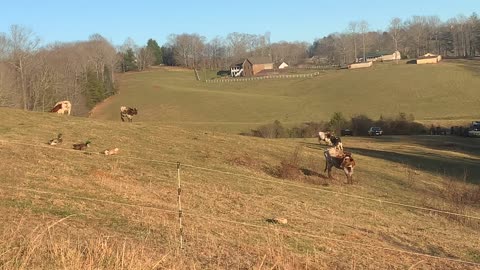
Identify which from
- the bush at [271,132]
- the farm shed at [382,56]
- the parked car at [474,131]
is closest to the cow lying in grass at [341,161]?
the bush at [271,132]

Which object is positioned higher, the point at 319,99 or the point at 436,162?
the point at 319,99

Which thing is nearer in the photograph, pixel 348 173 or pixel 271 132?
pixel 348 173

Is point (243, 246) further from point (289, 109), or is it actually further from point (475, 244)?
point (289, 109)

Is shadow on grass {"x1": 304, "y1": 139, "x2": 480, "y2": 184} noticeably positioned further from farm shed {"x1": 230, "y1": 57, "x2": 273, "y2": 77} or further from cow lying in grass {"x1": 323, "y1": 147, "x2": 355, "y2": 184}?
farm shed {"x1": 230, "y1": 57, "x2": 273, "y2": 77}

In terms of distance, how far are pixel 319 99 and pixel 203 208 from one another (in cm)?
9501

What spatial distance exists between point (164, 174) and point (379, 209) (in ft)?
21.1

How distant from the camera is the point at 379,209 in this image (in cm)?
1591

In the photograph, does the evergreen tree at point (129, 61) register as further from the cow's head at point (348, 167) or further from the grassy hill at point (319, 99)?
the cow's head at point (348, 167)

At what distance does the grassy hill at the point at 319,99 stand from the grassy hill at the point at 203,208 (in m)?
42.4

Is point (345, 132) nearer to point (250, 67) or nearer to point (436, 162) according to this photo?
point (436, 162)

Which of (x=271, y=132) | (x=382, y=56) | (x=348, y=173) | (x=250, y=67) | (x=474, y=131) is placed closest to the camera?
(x=348, y=173)

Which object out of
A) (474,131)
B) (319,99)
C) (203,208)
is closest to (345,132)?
(474,131)

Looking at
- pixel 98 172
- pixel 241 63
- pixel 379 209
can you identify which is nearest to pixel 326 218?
pixel 379 209

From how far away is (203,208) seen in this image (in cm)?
1264
